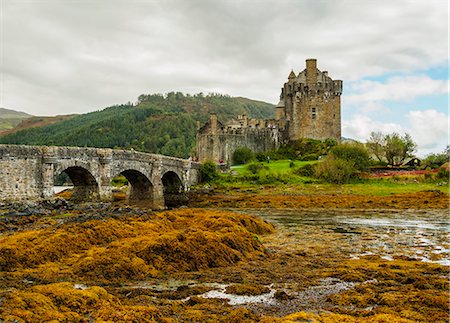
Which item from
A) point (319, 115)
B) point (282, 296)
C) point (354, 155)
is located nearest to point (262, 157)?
point (319, 115)

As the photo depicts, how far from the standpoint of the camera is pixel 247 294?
10.9 metres

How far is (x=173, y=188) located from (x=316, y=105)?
33.0m

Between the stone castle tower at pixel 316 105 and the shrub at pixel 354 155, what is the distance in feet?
48.7

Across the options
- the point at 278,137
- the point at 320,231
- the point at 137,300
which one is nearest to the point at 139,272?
the point at 137,300

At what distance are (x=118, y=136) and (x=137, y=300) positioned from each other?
468 ft

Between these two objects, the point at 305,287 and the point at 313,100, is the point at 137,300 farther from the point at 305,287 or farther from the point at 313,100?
the point at 313,100

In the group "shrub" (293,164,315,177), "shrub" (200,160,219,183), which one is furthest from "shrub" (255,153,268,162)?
"shrub" (200,160,219,183)

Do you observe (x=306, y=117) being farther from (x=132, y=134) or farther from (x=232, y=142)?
(x=132, y=134)

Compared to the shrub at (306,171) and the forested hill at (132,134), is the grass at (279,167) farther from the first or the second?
the forested hill at (132,134)

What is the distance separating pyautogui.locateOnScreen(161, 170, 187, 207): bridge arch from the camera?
50.1 m

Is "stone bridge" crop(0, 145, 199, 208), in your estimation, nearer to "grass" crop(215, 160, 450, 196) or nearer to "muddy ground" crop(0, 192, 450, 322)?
"muddy ground" crop(0, 192, 450, 322)

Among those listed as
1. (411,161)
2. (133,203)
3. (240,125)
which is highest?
(240,125)

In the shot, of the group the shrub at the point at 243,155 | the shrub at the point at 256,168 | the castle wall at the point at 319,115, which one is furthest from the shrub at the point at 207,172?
the castle wall at the point at 319,115

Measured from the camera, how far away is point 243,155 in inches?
2803
